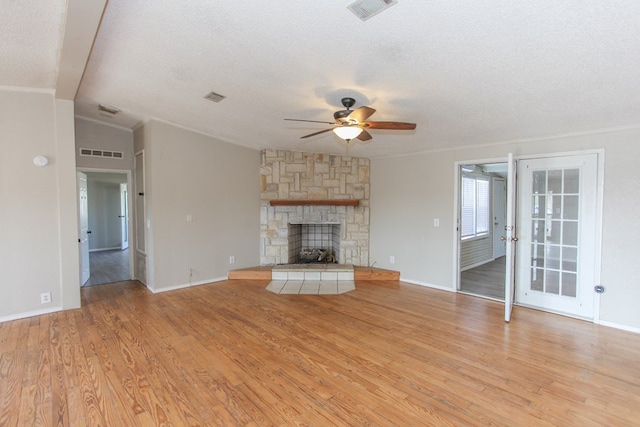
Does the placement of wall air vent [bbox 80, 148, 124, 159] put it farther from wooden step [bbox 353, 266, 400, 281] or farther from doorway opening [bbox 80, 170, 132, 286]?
wooden step [bbox 353, 266, 400, 281]

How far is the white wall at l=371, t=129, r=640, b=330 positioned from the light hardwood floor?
557 millimetres

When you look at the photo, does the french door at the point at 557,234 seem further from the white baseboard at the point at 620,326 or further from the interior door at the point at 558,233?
the white baseboard at the point at 620,326

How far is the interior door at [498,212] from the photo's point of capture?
7304 millimetres

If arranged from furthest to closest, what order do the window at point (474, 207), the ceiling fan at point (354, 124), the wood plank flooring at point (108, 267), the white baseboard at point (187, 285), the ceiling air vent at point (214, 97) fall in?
the window at point (474, 207) → the wood plank flooring at point (108, 267) → the white baseboard at point (187, 285) → the ceiling air vent at point (214, 97) → the ceiling fan at point (354, 124)

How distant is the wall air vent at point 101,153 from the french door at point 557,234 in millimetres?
6106

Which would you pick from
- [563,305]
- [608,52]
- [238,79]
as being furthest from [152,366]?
[563,305]

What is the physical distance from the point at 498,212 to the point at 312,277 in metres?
4.92

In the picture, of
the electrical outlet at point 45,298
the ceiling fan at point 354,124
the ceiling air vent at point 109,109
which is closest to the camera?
the ceiling fan at point 354,124

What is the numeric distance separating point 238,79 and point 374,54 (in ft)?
4.50

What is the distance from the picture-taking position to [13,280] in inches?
143

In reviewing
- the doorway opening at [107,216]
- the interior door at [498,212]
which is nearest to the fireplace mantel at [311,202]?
the interior door at [498,212]

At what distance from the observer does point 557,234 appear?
3.86 meters

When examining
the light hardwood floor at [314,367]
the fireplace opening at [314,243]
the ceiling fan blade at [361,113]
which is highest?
the ceiling fan blade at [361,113]

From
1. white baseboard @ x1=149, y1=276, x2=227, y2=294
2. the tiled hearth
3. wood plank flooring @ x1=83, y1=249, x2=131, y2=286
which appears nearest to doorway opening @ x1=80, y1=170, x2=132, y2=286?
wood plank flooring @ x1=83, y1=249, x2=131, y2=286
